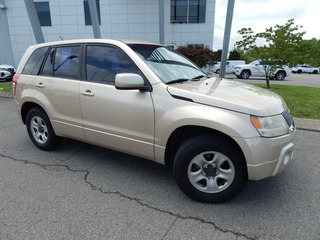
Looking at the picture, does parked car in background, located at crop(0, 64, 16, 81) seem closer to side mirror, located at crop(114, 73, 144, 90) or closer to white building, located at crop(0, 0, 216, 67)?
white building, located at crop(0, 0, 216, 67)

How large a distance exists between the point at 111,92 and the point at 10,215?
1.71 meters

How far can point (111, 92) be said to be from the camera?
291 centimetres

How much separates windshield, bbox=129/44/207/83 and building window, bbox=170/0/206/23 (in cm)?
1731

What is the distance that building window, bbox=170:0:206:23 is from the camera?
1880 centimetres

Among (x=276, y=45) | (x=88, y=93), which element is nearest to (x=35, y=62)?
(x=88, y=93)

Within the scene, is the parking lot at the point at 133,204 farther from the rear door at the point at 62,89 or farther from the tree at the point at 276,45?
the tree at the point at 276,45

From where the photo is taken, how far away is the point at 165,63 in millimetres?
3164

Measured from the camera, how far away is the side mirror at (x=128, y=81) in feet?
8.33

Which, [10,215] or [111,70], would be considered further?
[111,70]

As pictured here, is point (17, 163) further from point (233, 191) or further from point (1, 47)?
point (1, 47)

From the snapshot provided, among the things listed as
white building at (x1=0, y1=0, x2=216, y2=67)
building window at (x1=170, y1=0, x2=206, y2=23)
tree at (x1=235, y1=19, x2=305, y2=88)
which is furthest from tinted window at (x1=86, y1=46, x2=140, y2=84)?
building window at (x1=170, y1=0, x2=206, y2=23)

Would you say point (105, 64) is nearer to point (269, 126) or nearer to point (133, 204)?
point (133, 204)

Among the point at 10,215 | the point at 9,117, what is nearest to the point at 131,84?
the point at 10,215

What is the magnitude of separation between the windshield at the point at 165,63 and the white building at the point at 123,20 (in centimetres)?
1618
